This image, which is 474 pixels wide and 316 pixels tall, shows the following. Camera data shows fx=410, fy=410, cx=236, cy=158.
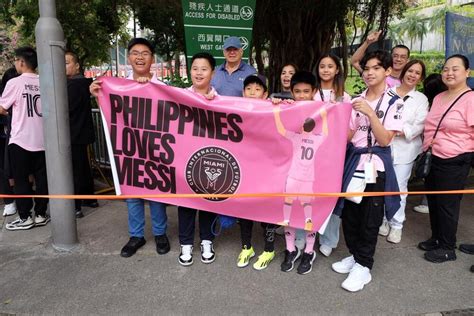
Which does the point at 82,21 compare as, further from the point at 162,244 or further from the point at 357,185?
the point at 357,185

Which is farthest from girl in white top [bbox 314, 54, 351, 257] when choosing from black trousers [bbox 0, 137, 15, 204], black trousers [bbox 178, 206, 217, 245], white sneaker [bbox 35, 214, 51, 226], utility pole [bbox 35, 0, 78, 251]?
black trousers [bbox 0, 137, 15, 204]

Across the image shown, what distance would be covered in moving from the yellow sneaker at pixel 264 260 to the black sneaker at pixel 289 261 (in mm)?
117

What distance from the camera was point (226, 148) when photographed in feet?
10.8

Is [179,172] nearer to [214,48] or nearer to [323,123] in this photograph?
[323,123]

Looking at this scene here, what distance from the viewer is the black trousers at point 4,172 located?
4.36 metres

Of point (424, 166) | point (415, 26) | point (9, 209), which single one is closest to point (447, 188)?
point (424, 166)

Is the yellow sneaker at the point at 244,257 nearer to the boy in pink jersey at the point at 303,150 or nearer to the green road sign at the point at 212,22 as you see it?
the boy in pink jersey at the point at 303,150

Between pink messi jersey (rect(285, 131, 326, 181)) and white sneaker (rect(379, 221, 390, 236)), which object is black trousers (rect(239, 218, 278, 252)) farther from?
white sneaker (rect(379, 221, 390, 236))

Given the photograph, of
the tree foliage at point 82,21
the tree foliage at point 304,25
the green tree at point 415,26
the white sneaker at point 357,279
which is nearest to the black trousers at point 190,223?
the white sneaker at point 357,279

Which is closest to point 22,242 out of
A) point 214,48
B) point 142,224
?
point 142,224

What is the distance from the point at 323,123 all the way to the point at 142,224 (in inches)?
72.4

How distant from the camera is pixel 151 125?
3.38 m

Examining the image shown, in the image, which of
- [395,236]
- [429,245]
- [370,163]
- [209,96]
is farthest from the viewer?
[395,236]

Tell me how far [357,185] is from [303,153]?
1.51 feet
